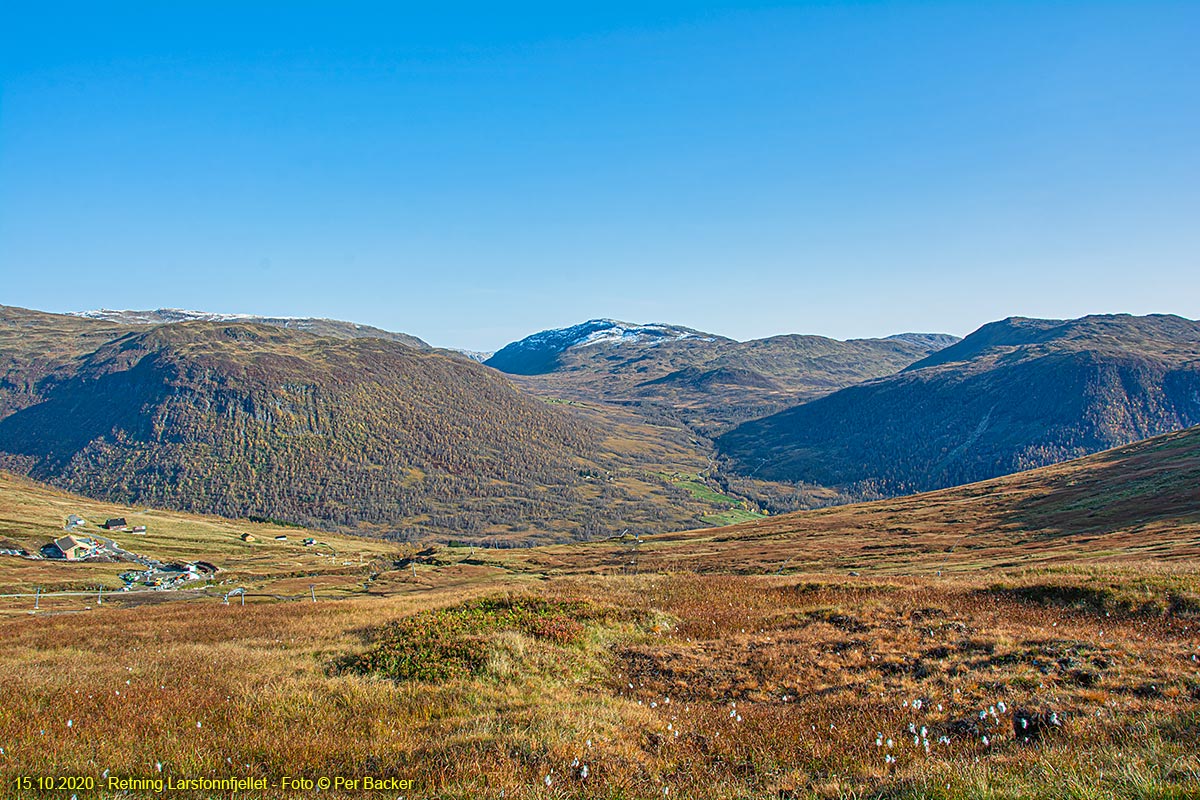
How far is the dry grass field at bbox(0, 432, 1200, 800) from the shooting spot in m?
8.34

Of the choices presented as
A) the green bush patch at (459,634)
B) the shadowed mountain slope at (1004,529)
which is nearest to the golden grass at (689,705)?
the green bush patch at (459,634)

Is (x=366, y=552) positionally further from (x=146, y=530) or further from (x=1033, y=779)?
(x=1033, y=779)

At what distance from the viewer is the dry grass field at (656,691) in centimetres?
834

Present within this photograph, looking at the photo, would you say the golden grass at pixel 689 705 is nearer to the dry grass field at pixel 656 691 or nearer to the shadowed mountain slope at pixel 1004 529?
the dry grass field at pixel 656 691

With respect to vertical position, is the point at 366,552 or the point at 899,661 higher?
the point at 899,661

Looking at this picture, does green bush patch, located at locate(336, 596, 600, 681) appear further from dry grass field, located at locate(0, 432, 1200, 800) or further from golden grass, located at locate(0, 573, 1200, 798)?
golden grass, located at locate(0, 573, 1200, 798)

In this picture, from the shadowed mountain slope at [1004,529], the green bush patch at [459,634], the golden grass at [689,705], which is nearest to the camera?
the golden grass at [689,705]

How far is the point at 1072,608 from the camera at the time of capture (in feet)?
62.1

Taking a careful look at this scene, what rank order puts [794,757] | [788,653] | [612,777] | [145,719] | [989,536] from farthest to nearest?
[989,536], [788,653], [145,719], [794,757], [612,777]

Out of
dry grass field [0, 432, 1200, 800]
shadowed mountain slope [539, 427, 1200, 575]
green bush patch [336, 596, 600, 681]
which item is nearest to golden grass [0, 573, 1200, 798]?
dry grass field [0, 432, 1200, 800]

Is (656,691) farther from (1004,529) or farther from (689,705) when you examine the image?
(1004,529)

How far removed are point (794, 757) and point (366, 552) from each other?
183736 mm

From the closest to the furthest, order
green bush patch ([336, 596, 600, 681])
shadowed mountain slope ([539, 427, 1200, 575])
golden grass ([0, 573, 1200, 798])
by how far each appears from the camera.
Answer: golden grass ([0, 573, 1200, 798]), green bush patch ([336, 596, 600, 681]), shadowed mountain slope ([539, 427, 1200, 575])

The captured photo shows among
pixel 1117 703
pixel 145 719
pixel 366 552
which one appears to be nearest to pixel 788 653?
pixel 1117 703
